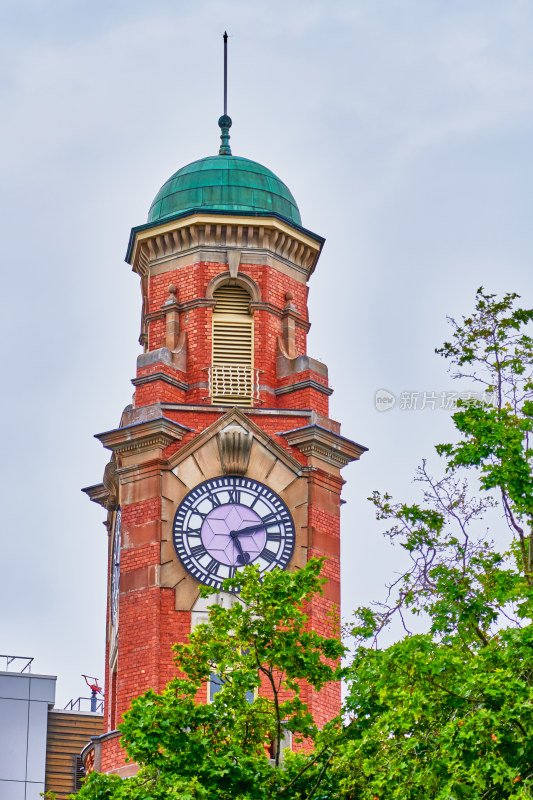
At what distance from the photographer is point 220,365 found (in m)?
48.6

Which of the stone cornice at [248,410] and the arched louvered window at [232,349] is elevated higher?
the arched louvered window at [232,349]

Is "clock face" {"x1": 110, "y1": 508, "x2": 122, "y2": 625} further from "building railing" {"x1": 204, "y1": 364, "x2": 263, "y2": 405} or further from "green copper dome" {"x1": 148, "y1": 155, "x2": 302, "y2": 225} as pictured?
"green copper dome" {"x1": 148, "y1": 155, "x2": 302, "y2": 225}

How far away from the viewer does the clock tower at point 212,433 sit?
147ft

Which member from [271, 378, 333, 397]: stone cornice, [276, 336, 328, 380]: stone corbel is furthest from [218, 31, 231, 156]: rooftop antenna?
[271, 378, 333, 397]: stone cornice

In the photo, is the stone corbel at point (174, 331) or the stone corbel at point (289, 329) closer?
the stone corbel at point (174, 331)

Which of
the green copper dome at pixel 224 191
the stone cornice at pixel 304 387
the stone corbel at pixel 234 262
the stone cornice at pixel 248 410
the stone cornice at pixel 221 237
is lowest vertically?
the stone cornice at pixel 248 410

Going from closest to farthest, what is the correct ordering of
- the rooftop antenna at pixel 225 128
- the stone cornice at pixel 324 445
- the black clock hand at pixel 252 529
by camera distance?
1. the black clock hand at pixel 252 529
2. the stone cornice at pixel 324 445
3. the rooftop antenna at pixel 225 128

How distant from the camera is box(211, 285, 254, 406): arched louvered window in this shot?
48125 mm

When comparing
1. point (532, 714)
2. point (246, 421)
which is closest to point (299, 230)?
point (246, 421)

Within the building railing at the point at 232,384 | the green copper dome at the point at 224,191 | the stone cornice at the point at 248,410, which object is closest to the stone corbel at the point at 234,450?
the stone cornice at the point at 248,410

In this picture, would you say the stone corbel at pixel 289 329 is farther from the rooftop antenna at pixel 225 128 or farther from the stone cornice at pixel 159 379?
the rooftop antenna at pixel 225 128

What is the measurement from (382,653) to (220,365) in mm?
20051

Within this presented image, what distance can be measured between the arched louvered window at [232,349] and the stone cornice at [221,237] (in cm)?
108

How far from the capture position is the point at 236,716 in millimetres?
32094
